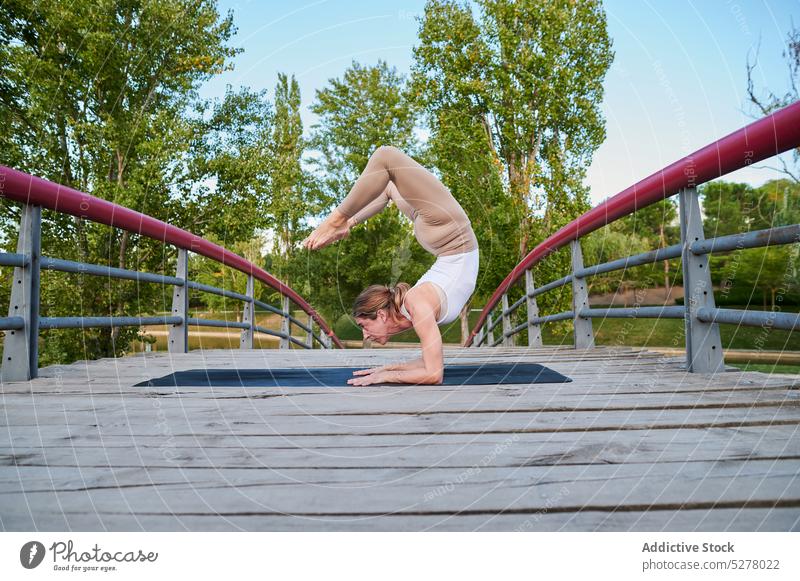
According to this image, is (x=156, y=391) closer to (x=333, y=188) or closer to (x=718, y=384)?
(x=718, y=384)

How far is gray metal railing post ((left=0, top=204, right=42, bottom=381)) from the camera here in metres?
2.03

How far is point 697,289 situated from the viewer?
2.03 meters

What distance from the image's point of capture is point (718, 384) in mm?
1838

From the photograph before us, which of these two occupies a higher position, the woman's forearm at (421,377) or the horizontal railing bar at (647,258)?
the horizontal railing bar at (647,258)

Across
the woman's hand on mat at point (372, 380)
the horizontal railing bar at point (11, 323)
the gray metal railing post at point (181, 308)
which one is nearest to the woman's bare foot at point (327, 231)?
the woman's hand on mat at point (372, 380)

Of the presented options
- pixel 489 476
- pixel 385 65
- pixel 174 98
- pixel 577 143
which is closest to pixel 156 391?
pixel 489 476

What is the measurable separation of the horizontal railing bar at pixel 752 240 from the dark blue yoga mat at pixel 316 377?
74cm

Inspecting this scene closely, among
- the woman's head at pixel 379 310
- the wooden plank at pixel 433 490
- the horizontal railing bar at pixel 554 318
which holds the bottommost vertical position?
the wooden plank at pixel 433 490

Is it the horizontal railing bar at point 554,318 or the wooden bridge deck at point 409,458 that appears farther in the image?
the horizontal railing bar at point 554,318

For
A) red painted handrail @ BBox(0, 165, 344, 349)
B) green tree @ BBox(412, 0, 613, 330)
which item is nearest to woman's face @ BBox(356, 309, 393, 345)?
red painted handrail @ BBox(0, 165, 344, 349)

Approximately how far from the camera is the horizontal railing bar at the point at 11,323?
75.4 inches

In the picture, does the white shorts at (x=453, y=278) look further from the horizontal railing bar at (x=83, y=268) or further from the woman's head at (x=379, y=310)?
the horizontal railing bar at (x=83, y=268)

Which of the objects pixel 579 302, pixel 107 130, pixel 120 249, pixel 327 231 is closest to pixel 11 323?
pixel 327 231
